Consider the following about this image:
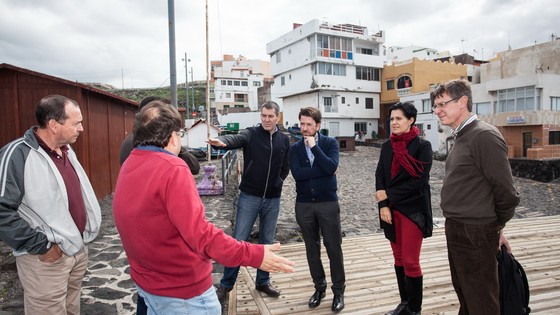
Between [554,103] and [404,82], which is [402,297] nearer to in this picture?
[554,103]

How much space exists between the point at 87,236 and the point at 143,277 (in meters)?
1.23

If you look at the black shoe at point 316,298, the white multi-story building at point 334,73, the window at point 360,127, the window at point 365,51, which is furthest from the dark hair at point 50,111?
the window at point 365,51

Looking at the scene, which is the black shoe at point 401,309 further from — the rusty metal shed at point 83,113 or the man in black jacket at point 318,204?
the rusty metal shed at point 83,113

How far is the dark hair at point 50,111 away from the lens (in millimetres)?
2531

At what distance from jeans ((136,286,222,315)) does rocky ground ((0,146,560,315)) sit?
2099 millimetres

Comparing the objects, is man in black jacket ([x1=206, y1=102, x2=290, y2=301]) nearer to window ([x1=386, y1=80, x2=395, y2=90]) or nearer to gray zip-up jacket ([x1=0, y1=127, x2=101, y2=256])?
gray zip-up jacket ([x1=0, y1=127, x2=101, y2=256])

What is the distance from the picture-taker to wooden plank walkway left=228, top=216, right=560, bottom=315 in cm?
351

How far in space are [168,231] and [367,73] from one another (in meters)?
39.0

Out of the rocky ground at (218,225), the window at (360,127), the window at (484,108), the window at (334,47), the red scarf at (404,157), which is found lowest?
the rocky ground at (218,225)

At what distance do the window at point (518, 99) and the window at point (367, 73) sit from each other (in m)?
13.8

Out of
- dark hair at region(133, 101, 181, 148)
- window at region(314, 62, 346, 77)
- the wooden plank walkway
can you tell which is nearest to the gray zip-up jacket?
dark hair at region(133, 101, 181, 148)

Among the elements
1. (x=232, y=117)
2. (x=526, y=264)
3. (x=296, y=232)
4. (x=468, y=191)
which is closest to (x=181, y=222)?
(x=468, y=191)

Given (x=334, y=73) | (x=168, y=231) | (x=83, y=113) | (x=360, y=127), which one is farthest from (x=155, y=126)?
(x=360, y=127)

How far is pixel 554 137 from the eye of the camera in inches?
987
